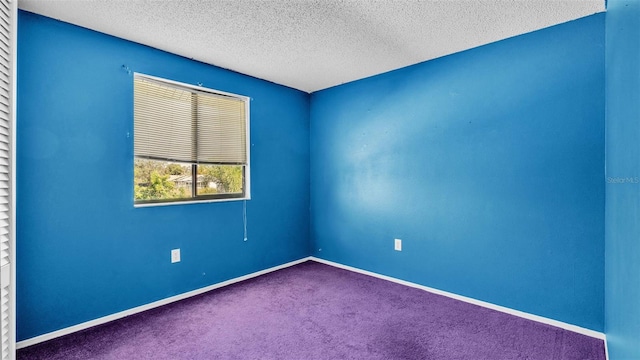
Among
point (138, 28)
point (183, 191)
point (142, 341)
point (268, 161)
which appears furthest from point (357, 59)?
point (142, 341)

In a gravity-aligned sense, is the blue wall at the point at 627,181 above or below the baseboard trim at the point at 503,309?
above

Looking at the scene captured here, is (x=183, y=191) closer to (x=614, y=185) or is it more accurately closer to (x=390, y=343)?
(x=390, y=343)

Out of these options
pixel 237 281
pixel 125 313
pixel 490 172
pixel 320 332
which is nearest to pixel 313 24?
pixel 490 172

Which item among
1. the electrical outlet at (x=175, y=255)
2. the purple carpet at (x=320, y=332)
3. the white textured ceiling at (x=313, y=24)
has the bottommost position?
the purple carpet at (x=320, y=332)

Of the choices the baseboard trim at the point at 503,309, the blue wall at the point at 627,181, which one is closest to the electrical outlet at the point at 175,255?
the baseboard trim at the point at 503,309

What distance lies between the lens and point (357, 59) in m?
2.97

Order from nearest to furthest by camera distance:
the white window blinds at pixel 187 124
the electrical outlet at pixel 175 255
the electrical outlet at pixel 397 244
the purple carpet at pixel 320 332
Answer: the purple carpet at pixel 320 332 < the white window blinds at pixel 187 124 < the electrical outlet at pixel 175 255 < the electrical outlet at pixel 397 244

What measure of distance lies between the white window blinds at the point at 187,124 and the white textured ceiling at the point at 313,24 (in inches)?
15.1

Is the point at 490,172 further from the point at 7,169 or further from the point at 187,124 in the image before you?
the point at 7,169

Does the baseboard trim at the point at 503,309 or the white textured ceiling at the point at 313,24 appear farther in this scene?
the baseboard trim at the point at 503,309

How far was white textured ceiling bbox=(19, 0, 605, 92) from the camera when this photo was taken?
2035mm

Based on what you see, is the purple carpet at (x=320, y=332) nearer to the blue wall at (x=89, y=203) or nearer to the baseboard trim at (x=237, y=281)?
the baseboard trim at (x=237, y=281)

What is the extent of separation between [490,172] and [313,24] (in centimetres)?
191

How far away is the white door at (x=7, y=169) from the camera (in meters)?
1.57
